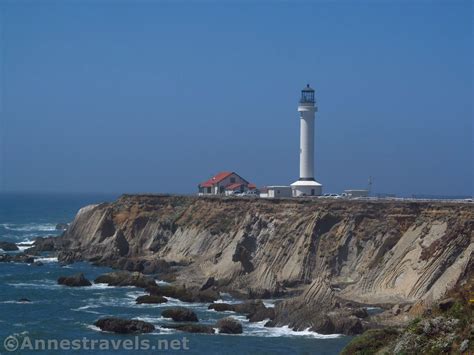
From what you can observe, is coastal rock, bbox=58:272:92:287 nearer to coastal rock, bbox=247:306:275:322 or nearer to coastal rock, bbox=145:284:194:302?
coastal rock, bbox=145:284:194:302

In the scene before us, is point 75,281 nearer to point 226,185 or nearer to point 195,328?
point 195,328

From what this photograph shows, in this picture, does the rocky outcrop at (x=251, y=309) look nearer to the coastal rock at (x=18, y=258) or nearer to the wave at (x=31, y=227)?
the coastal rock at (x=18, y=258)

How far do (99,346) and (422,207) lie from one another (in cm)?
2529

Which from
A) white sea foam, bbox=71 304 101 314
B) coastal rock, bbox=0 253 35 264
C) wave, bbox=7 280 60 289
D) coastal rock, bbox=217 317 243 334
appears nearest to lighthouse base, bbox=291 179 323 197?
coastal rock, bbox=0 253 35 264

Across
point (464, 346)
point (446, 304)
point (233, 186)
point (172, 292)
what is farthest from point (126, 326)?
point (233, 186)

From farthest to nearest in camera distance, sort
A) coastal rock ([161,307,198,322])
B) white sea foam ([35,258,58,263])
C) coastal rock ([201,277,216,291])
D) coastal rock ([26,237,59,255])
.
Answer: coastal rock ([26,237,59,255]), white sea foam ([35,258,58,263]), coastal rock ([201,277,216,291]), coastal rock ([161,307,198,322])

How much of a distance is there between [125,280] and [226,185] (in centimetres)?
3140

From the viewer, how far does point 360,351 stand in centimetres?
2186

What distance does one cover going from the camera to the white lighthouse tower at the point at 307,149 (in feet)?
236

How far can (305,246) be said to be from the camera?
182 feet

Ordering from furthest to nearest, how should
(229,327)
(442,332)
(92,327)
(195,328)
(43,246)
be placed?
(43,246)
(92,327)
(195,328)
(229,327)
(442,332)

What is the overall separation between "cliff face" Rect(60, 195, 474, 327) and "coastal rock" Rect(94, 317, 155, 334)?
6.86 m

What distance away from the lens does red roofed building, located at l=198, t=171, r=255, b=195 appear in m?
84.2

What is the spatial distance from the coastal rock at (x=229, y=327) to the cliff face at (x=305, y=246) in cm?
287
